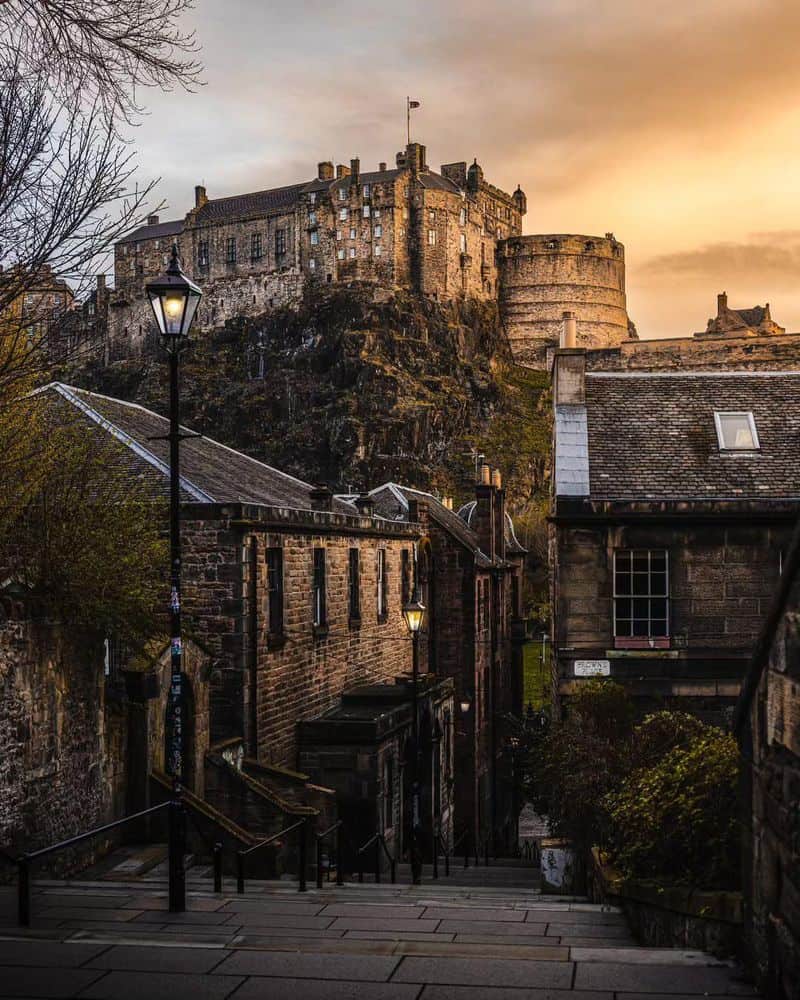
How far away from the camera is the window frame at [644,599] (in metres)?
18.1

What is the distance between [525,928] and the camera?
841 centimetres

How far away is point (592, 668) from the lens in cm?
1811

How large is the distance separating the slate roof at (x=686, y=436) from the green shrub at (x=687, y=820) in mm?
9919

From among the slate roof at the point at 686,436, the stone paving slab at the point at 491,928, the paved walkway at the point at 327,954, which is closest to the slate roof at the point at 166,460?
the slate roof at the point at 686,436

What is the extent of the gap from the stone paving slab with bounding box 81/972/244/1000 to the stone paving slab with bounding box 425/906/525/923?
279 centimetres

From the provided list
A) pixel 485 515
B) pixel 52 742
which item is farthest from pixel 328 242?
pixel 52 742

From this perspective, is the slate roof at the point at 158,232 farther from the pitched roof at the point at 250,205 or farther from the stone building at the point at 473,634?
the stone building at the point at 473,634

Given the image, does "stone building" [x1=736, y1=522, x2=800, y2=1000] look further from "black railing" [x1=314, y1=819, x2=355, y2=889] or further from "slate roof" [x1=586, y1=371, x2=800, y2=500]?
"slate roof" [x1=586, y1=371, x2=800, y2=500]

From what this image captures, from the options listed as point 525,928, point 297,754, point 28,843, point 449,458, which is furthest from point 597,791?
point 449,458

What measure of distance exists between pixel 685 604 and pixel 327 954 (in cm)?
1249

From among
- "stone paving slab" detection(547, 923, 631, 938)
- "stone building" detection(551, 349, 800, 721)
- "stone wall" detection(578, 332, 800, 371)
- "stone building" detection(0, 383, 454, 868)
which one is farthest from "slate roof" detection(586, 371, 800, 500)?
"stone wall" detection(578, 332, 800, 371)

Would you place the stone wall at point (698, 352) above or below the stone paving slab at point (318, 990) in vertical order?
above

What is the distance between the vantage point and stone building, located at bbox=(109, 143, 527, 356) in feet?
343

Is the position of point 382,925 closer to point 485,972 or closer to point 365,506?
point 485,972
